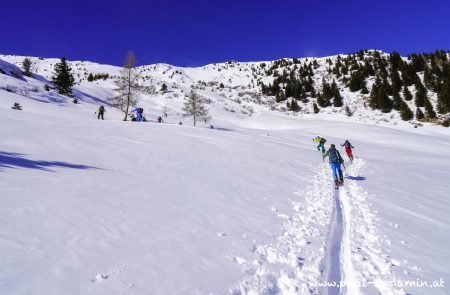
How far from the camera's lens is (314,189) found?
12711 millimetres

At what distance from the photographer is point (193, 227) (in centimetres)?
688

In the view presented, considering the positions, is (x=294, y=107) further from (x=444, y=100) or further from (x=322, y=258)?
(x=322, y=258)

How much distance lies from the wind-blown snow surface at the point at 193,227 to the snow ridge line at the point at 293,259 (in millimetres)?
28

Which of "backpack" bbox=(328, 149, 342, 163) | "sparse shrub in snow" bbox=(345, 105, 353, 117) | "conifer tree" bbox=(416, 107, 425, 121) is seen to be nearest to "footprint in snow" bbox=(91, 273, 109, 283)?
"backpack" bbox=(328, 149, 342, 163)

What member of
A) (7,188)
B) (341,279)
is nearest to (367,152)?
(341,279)

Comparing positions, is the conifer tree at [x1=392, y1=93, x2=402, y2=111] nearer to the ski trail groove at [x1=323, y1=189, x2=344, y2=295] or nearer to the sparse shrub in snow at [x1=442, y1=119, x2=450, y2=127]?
the sparse shrub in snow at [x1=442, y1=119, x2=450, y2=127]

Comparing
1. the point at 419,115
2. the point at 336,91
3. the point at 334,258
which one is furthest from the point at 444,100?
the point at 334,258

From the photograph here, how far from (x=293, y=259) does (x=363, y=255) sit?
1663mm

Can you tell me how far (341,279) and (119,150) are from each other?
1145 centimetres

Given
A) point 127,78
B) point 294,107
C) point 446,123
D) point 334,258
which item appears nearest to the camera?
point 334,258

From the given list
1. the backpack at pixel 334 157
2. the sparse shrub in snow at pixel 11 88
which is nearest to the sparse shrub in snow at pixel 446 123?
the backpack at pixel 334 157

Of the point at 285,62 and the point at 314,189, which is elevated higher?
the point at 285,62

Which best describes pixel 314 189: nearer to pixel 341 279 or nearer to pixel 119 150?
pixel 341 279

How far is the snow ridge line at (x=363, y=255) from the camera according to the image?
5.24 metres
